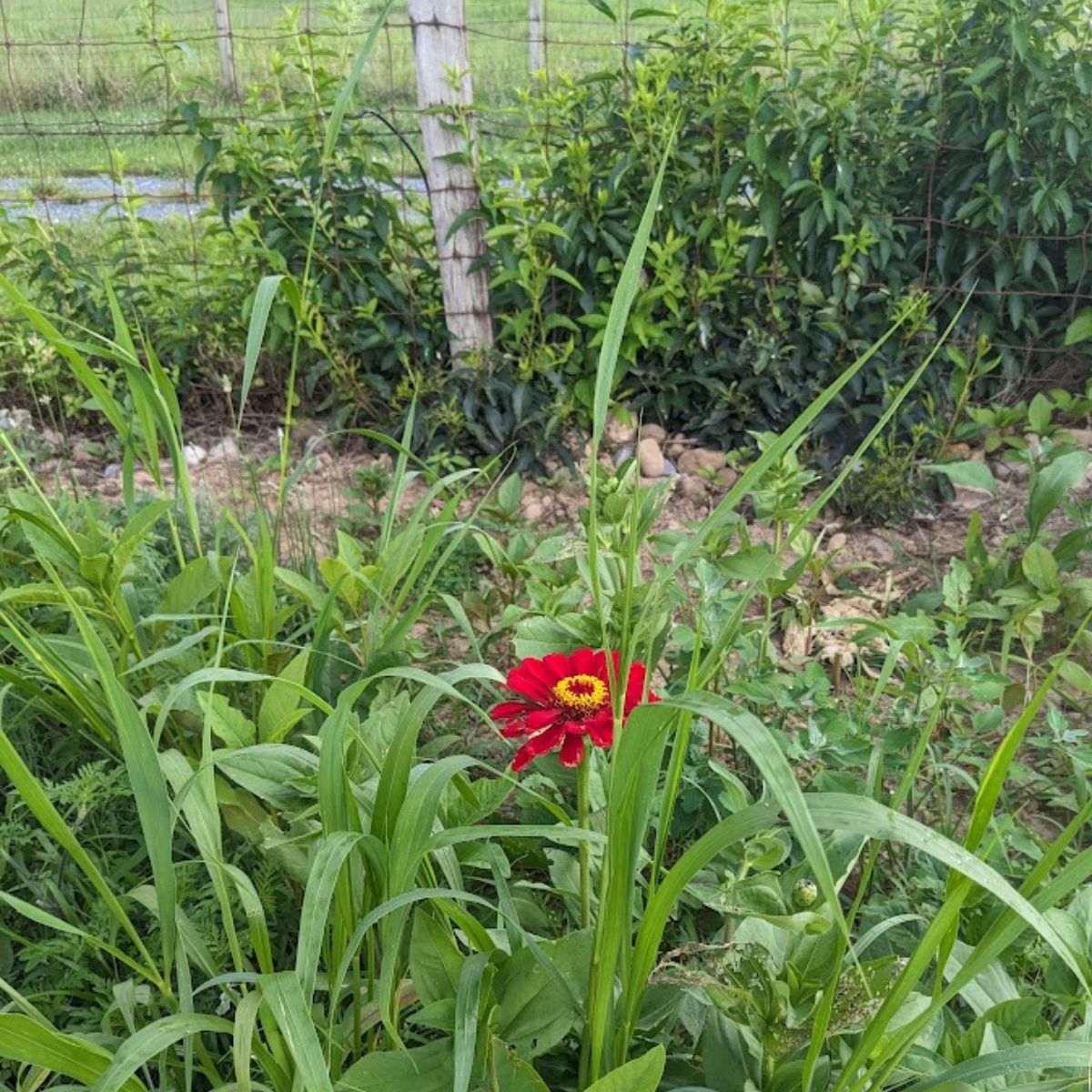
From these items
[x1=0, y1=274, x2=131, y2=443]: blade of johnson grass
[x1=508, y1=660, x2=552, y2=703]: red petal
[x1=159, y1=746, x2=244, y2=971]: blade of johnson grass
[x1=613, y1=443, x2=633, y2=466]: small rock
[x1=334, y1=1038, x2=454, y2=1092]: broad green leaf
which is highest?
[x1=0, y1=274, x2=131, y2=443]: blade of johnson grass

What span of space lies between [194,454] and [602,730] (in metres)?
2.46

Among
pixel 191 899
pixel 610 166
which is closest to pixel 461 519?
pixel 610 166

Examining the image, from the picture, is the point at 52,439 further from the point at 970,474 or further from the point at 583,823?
the point at 583,823

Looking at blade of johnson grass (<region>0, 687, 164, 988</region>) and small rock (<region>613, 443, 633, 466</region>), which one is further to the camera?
small rock (<region>613, 443, 633, 466</region>)

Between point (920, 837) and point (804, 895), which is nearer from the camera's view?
point (920, 837)

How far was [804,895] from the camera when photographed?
3.56ft

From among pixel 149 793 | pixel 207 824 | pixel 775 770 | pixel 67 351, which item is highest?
pixel 67 351

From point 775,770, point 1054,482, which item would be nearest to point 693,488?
point 1054,482

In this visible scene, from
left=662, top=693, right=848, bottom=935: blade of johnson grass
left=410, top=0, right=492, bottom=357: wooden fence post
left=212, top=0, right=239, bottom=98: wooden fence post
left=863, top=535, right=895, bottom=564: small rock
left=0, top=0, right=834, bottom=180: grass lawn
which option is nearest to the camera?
left=662, top=693, right=848, bottom=935: blade of johnson grass

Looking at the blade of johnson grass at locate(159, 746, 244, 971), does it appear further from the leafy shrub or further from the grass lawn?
the grass lawn

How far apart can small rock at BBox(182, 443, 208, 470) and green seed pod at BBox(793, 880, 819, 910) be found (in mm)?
2506

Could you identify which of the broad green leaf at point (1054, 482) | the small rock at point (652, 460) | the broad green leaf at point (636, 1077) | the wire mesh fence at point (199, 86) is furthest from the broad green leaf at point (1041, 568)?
the broad green leaf at point (636, 1077)

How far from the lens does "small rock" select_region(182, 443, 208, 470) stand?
3.23 m

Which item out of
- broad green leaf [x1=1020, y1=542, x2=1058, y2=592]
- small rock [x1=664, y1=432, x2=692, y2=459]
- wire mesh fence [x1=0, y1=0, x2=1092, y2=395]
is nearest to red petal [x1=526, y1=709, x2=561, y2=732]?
wire mesh fence [x1=0, y1=0, x2=1092, y2=395]
